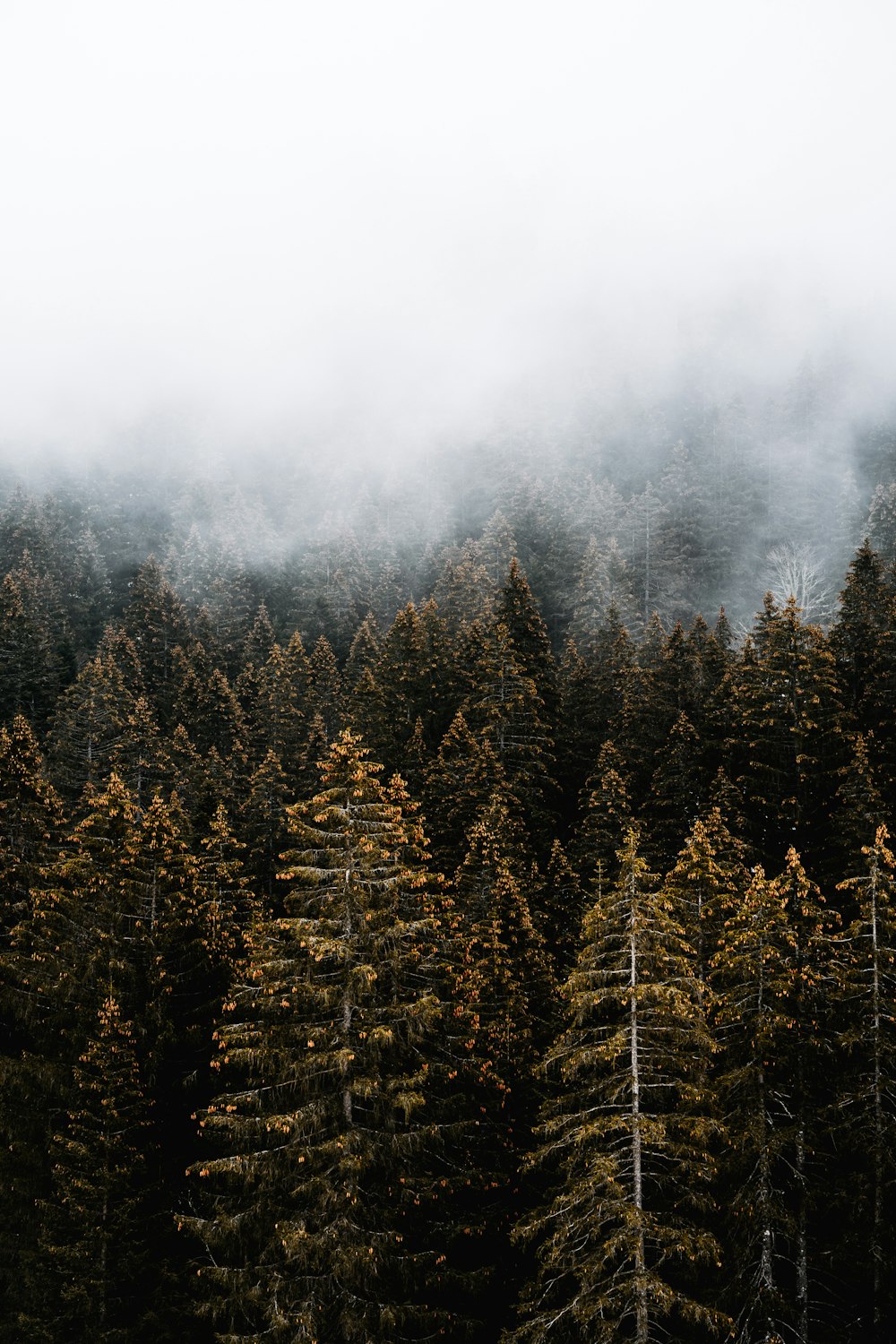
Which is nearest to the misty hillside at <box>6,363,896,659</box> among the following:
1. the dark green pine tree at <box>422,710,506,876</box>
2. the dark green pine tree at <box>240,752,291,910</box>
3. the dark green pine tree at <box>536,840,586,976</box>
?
the dark green pine tree at <box>422,710,506,876</box>

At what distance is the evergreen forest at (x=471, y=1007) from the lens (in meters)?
17.4

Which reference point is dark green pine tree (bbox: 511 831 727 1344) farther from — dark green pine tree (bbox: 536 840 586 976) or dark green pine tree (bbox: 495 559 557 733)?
dark green pine tree (bbox: 495 559 557 733)

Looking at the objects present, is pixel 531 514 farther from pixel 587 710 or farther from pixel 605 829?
pixel 605 829

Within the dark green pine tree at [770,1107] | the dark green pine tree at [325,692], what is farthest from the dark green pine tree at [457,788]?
the dark green pine tree at [770,1107]

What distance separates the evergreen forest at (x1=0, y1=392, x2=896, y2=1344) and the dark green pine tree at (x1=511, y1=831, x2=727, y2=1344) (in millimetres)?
113

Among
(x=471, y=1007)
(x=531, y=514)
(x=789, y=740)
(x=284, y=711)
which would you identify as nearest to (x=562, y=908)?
(x=471, y=1007)

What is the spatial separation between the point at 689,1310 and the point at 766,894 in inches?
313

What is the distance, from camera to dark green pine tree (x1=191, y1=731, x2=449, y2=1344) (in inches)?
685

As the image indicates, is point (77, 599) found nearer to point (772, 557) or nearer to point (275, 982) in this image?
point (772, 557)

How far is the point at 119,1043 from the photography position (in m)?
26.1

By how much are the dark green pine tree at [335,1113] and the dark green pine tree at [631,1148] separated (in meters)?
2.93

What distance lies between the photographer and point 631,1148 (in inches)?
651

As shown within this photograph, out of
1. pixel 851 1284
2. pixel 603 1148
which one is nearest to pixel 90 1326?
pixel 603 1148

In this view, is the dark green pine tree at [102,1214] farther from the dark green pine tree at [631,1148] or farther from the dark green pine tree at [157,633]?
the dark green pine tree at [157,633]
